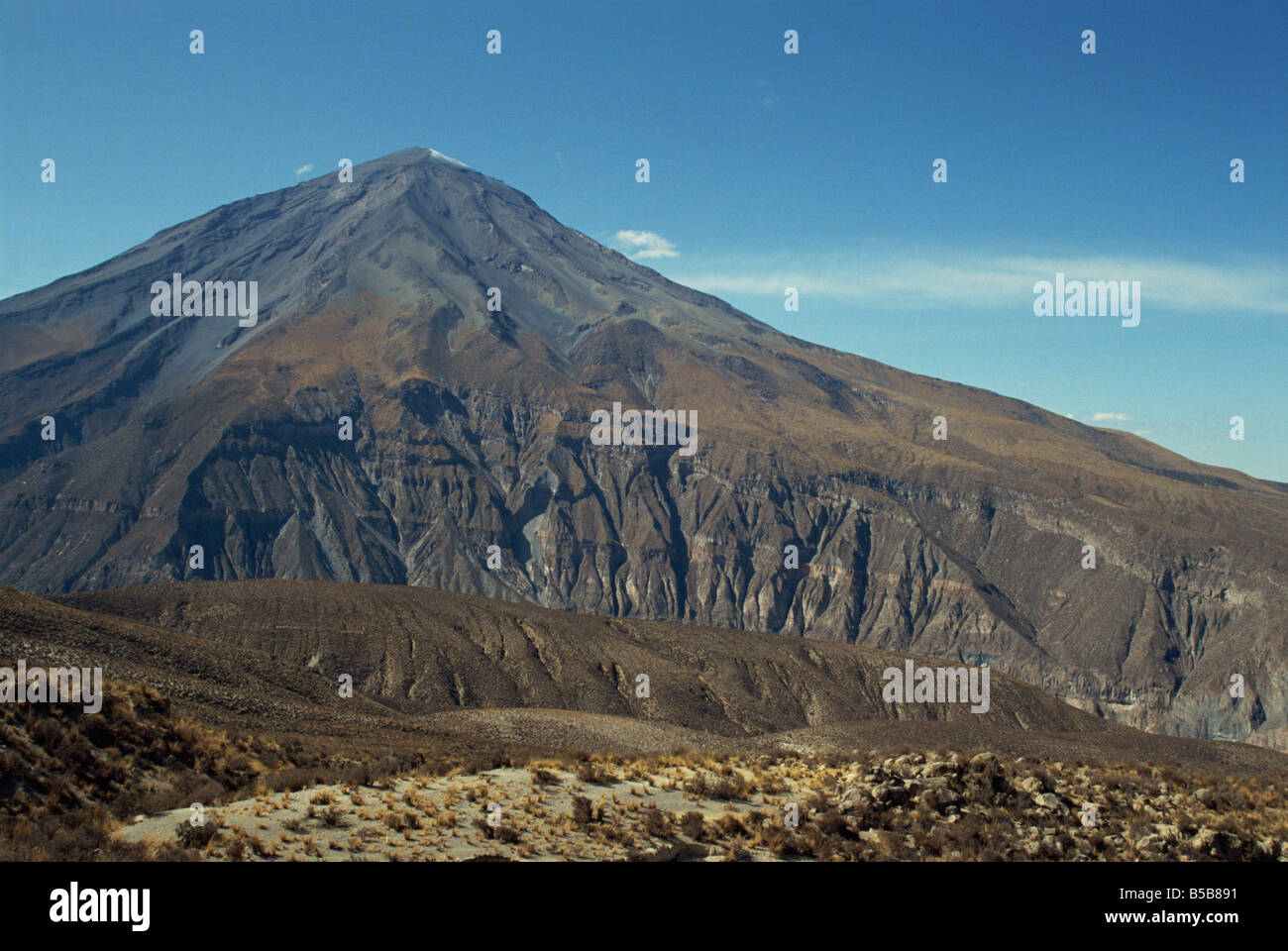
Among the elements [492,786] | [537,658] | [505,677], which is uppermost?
[492,786]

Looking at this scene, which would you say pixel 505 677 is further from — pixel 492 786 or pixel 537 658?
pixel 492 786

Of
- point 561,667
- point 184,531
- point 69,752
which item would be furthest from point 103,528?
point 69,752

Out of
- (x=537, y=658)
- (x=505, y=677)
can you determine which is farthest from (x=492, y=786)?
(x=537, y=658)

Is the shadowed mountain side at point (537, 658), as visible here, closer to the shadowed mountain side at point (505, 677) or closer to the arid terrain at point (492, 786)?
the shadowed mountain side at point (505, 677)

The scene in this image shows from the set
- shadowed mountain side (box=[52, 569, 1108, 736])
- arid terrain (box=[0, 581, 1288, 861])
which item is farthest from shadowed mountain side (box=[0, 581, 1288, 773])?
arid terrain (box=[0, 581, 1288, 861])

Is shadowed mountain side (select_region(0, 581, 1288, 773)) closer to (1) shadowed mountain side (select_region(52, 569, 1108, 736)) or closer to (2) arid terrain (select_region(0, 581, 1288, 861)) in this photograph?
(1) shadowed mountain side (select_region(52, 569, 1108, 736))

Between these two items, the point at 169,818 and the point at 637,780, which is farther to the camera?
the point at 637,780

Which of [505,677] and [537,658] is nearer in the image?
[505,677]

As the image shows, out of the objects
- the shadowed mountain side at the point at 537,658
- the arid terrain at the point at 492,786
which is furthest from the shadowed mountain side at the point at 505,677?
the arid terrain at the point at 492,786

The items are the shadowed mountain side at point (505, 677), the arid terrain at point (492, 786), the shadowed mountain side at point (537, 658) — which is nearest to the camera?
the arid terrain at point (492, 786)
